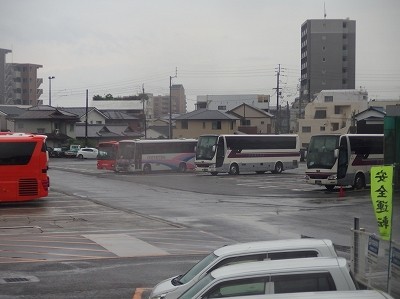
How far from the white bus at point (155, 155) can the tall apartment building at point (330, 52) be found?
49.8 m

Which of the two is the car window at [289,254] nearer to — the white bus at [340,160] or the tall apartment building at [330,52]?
the white bus at [340,160]

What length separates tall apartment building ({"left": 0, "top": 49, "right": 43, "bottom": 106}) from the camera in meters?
122

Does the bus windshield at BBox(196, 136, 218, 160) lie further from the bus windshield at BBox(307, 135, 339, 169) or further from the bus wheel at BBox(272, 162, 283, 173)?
the bus windshield at BBox(307, 135, 339, 169)

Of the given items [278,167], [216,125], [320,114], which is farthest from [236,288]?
[216,125]

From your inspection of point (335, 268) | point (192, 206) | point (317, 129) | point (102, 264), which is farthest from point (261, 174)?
point (335, 268)

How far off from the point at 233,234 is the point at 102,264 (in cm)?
636

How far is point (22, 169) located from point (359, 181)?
1988 centimetres

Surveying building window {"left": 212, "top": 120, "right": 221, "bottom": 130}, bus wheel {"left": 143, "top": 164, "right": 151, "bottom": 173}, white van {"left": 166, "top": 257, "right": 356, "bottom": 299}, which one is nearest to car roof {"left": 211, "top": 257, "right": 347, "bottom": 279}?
white van {"left": 166, "top": 257, "right": 356, "bottom": 299}

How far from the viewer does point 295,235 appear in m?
21.0

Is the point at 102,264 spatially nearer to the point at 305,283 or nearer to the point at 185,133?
the point at 305,283

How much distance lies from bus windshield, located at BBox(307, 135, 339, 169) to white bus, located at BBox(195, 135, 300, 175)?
1411 centimetres

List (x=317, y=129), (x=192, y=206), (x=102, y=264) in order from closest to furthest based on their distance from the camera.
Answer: (x=102, y=264), (x=192, y=206), (x=317, y=129)

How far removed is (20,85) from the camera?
12700cm

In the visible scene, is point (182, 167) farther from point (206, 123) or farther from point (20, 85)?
point (20, 85)
